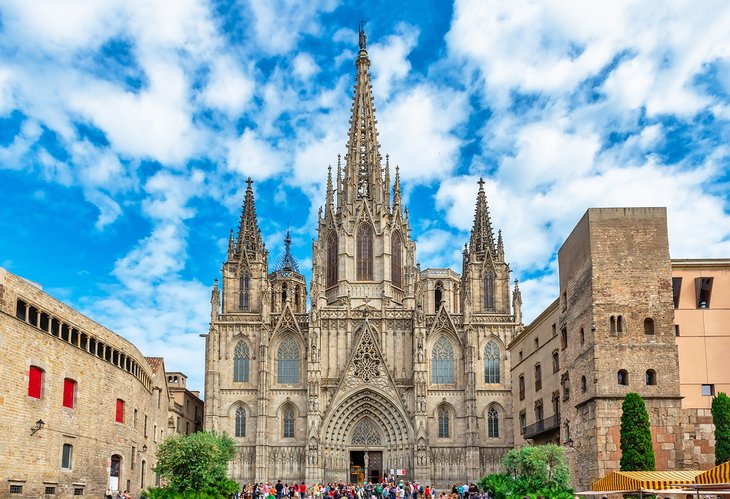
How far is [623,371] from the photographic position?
3381cm

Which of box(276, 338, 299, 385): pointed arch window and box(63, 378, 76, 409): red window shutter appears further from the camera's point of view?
box(276, 338, 299, 385): pointed arch window

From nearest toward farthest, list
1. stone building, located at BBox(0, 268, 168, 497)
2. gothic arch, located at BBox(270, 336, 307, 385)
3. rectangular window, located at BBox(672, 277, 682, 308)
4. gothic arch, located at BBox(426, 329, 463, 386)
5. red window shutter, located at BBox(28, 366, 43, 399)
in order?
stone building, located at BBox(0, 268, 168, 497), red window shutter, located at BBox(28, 366, 43, 399), rectangular window, located at BBox(672, 277, 682, 308), gothic arch, located at BBox(270, 336, 307, 385), gothic arch, located at BBox(426, 329, 463, 386)

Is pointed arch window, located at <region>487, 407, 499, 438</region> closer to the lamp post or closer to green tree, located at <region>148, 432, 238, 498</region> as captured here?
green tree, located at <region>148, 432, 238, 498</region>

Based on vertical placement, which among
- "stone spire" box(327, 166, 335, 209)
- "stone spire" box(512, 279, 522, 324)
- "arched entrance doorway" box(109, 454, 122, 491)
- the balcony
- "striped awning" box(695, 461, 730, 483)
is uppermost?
"stone spire" box(327, 166, 335, 209)

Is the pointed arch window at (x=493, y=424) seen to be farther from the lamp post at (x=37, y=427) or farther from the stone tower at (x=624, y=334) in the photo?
the lamp post at (x=37, y=427)

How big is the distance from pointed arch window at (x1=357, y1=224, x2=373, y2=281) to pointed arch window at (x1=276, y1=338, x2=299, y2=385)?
307 inches

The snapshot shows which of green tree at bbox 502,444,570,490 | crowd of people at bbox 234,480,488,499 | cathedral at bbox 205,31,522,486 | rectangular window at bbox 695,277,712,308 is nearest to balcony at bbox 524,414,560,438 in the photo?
crowd of people at bbox 234,480,488,499

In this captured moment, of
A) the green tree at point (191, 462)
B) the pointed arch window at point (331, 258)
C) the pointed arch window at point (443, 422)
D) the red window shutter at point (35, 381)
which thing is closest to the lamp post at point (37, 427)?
the red window shutter at point (35, 381)

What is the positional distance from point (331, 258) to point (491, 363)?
15.2 metres

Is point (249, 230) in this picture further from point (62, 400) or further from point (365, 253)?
point (62, 400)

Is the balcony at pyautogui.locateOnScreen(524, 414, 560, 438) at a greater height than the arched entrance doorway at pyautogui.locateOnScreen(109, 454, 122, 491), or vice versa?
the balcony at pyautogui.locateOnScreen(524, 414, 560, 438)

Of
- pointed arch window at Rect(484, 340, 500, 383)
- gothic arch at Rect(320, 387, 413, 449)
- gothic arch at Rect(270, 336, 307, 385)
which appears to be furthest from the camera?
pointed arch window at Rect(484, 340, 500, 383)

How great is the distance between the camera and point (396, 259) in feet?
224

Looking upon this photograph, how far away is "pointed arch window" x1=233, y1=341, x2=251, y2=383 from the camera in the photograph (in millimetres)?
62625
